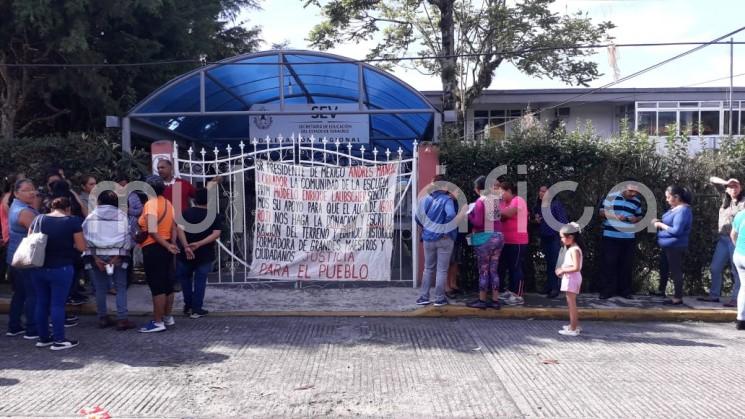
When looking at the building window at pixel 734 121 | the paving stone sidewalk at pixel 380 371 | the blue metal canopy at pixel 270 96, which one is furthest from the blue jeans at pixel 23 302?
the building window at pixel 734 121

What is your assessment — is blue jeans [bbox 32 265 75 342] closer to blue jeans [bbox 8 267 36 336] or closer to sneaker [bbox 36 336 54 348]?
sneaker [bbox 36 336 54 348]

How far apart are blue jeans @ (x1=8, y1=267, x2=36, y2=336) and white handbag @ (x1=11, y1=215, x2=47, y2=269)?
392 millimetres

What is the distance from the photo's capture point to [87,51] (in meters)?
12.4

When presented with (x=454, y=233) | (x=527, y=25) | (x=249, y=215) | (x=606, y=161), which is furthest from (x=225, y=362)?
(x=527, y=25)

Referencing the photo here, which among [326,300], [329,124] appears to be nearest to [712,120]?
[329,124]

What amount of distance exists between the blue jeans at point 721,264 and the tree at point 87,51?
10358mm

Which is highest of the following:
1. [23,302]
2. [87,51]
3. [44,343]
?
[87,51]

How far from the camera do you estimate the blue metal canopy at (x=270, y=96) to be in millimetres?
→ 10992

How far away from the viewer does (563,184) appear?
31.0 ft

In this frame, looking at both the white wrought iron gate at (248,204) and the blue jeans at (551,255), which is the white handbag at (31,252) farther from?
the blue jeans at (551,255)

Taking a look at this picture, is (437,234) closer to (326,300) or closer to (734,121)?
(326,300)

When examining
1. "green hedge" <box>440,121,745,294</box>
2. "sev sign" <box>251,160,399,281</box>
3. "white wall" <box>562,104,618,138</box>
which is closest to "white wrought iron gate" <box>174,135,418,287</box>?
"sev sign" <box>251,160,399,281</box>

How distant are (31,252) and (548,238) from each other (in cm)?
653

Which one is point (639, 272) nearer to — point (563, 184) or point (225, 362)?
point (563, 184)
